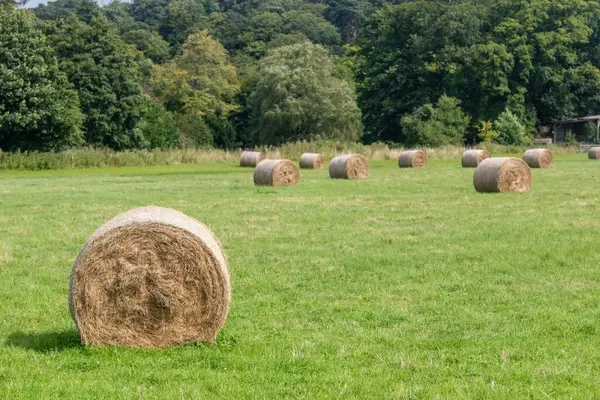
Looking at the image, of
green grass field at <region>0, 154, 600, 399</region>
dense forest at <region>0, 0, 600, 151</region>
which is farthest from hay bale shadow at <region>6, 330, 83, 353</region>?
dense forest at <region>0, 0, 600, 151</region>

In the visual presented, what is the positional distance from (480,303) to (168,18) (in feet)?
428

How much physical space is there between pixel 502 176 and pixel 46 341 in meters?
20.6

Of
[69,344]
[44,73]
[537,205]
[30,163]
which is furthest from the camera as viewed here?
[44,73]

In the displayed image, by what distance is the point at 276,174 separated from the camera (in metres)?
33.0

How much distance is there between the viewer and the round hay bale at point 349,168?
3762 centimetres

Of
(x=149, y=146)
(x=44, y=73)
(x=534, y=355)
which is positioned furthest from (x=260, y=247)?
(x=149, y=146)

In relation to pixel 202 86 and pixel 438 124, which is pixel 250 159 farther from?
pixel 202 86

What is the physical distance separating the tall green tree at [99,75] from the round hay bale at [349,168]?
37699 mm

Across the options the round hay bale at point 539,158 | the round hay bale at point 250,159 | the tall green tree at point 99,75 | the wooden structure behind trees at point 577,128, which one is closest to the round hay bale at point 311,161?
the round hay bale at point 250,159

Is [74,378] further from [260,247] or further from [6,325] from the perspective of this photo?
[260,247]

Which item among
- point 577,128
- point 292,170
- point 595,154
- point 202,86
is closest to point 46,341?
point 292,170

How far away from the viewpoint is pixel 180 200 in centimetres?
2578

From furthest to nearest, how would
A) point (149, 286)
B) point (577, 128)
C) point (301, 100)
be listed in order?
point (577, 128)
point (301, 100)
point (149, 286)

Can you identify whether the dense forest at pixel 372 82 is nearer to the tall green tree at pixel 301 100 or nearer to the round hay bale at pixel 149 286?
the tall green tree at pixel 301 100
